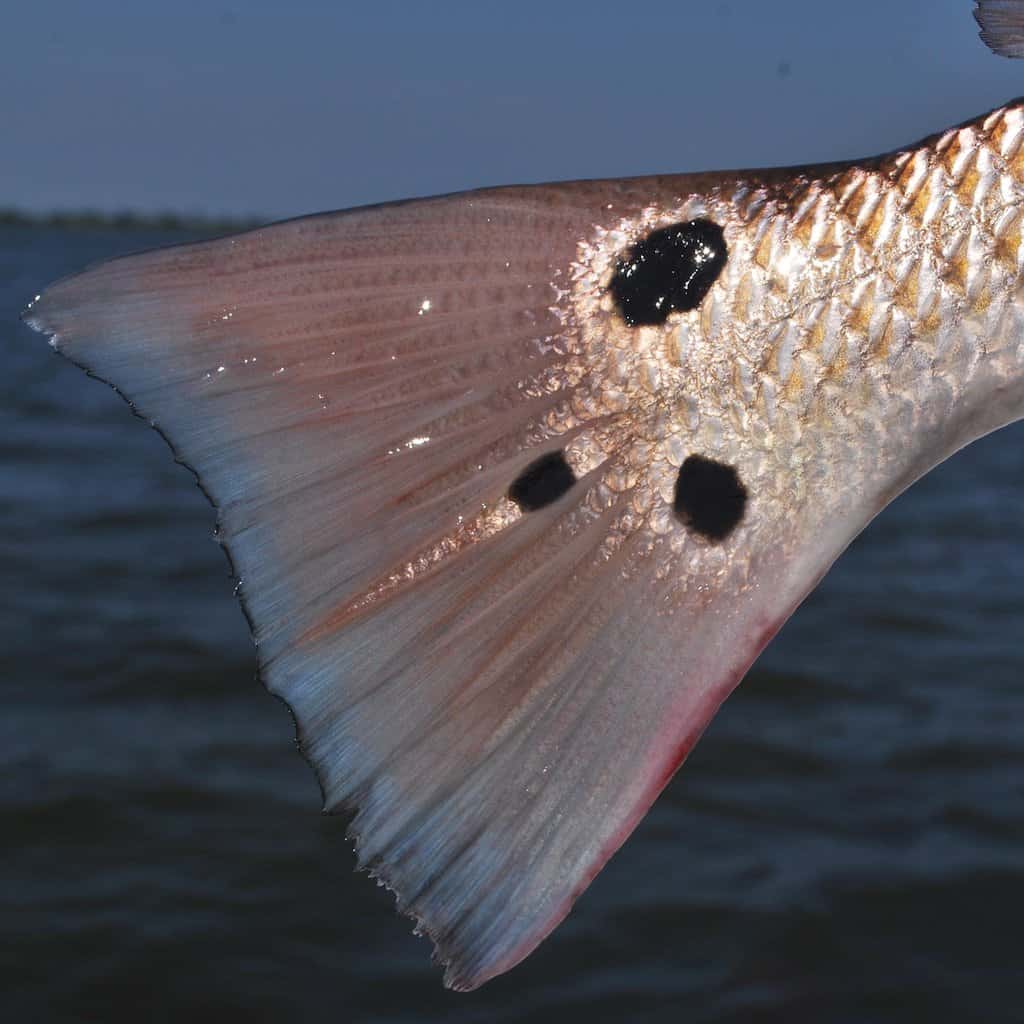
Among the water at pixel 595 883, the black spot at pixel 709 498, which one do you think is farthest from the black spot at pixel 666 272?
the water at pixel 595 883

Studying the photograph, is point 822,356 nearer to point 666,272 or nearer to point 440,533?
point 666,272

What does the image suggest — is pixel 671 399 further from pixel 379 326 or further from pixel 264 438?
pixel 264 438

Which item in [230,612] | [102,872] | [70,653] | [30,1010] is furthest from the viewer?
[230,612]

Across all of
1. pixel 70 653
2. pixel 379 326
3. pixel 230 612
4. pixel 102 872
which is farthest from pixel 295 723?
pixel 230 612

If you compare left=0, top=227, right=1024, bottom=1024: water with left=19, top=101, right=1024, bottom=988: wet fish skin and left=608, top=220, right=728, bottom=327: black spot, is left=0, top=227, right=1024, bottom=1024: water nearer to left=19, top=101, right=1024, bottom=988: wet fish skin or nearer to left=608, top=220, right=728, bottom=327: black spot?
left=19, top=101, right=1024, bottom=988: wet fish skin

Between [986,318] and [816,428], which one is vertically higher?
[986,318]

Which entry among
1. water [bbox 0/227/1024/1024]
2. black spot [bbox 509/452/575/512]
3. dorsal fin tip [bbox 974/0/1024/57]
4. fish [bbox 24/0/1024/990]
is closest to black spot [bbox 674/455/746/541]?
fish [bbox 24/0/1024/990]

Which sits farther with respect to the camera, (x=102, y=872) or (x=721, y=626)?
(x=102, y=872)

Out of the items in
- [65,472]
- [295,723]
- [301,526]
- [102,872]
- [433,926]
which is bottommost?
[433,926]
